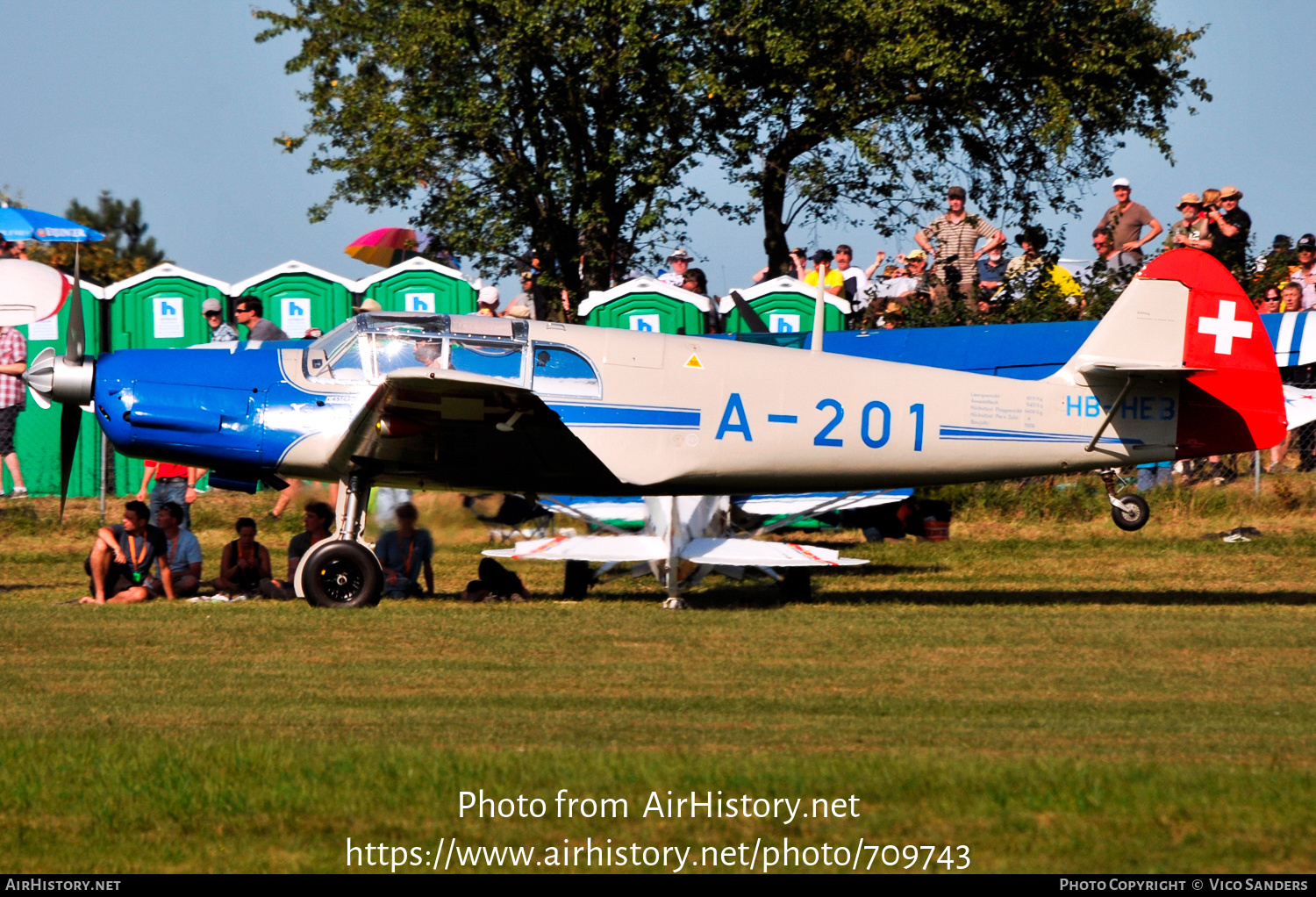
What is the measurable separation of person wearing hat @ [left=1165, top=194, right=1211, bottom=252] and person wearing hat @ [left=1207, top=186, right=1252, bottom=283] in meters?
0.16

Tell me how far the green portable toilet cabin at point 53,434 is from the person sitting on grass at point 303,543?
5.64 metres

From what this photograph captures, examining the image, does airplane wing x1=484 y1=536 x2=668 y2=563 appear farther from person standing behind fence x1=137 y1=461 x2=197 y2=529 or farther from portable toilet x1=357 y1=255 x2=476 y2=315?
portable toilet x1=357 y1=255 x2=476 y2=315

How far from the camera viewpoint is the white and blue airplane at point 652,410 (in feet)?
35.9

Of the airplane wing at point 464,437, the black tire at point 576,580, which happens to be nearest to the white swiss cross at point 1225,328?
the airplane wing at point 464,437

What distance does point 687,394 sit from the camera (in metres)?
11.2

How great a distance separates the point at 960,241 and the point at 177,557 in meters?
10.0

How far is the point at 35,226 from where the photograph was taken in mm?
19156

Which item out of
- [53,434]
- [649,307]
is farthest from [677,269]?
[53,434]

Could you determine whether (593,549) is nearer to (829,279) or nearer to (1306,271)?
(829,279)

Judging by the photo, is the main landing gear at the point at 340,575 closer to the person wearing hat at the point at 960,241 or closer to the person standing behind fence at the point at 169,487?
the person standing behind fence at the point at 169,487

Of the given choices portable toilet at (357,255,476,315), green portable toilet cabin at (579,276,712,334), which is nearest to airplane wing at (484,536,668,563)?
green portable toilet cabin at (579,276,712,334)

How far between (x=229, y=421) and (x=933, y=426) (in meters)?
5.34
